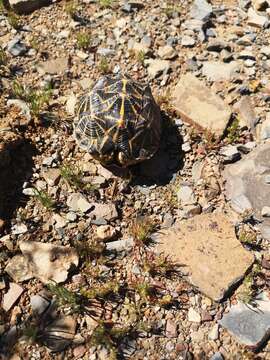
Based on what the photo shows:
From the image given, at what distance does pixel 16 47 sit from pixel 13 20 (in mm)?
416

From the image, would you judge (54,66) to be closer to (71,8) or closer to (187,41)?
(71,8)

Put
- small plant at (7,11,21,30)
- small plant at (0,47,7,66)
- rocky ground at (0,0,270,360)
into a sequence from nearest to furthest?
1. rocky ground at (0,0,270,360)
2. small plant at (0,47,7,66)
3. small plant at (7,11,21,30)

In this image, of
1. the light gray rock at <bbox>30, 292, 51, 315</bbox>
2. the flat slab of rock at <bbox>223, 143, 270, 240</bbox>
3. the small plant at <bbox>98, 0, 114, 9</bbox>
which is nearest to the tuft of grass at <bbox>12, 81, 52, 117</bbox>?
the small plant at <bbox>98, 0, 114, 9</bbox>

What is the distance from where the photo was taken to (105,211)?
476 centimetres

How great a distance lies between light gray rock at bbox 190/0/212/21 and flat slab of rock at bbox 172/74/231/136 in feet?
4.03

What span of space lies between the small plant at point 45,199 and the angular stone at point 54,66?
6.14ft

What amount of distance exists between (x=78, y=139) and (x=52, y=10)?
2.58 meters

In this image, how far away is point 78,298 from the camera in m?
4.20

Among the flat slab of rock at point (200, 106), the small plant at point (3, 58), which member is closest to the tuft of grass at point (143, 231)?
the flat slab of rock at point (200, 106)

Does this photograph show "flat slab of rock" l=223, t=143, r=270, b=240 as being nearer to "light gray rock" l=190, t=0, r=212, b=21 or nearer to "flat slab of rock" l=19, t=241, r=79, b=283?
"flat slab of rock" l=19, t=241, r=79, b=283

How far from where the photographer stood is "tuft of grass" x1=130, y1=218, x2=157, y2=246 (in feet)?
14.8

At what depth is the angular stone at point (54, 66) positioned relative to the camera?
582 centimetres

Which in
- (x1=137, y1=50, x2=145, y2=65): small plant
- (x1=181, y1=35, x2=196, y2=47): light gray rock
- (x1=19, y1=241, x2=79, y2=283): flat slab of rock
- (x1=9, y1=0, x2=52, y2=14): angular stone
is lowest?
(x1=19, y1=241, x2=79, y2=283): flat slab of rock

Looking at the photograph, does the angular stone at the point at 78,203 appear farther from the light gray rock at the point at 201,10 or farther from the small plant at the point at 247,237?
the light gray rock at the point at 201,10
